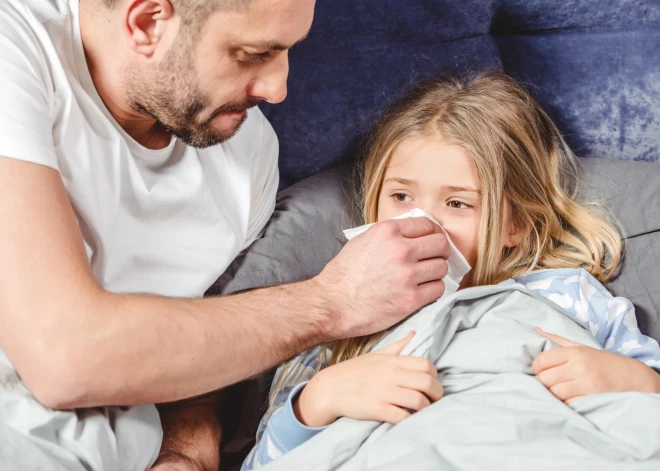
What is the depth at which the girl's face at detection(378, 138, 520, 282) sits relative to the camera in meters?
1.67

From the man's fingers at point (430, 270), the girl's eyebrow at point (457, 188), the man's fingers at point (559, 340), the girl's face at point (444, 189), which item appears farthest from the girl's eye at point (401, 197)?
the man's fingers at point (559, 340)

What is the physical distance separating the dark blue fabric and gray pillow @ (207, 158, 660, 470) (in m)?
0.13

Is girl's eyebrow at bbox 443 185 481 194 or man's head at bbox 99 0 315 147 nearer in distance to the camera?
man's head at bbox 99 0 315 147

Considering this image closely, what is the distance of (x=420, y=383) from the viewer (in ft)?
4.23

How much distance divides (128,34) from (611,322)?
113 centimetres

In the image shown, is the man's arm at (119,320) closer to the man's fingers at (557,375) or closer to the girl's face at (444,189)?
the girl's face at (444,189)

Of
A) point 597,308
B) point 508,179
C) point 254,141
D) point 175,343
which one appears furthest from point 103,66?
point 597,308

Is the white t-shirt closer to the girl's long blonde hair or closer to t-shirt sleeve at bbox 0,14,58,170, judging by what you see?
t-shirt sleeve at bbox 0,14,58,170

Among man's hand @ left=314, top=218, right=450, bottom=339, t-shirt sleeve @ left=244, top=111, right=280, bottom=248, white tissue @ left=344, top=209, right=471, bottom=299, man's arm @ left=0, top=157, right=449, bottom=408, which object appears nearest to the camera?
man's arm @ left=0, top=157, right=449, bottom=408

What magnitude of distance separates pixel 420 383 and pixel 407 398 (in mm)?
33

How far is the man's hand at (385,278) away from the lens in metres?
1.51

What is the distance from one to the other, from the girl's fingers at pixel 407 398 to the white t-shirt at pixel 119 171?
0.57m

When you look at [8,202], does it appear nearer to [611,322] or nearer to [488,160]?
[488,160]

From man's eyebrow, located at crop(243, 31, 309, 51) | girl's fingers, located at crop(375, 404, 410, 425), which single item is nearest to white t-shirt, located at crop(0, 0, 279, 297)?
man's eyebrow, located at crop(243, 31, 309, 51)
